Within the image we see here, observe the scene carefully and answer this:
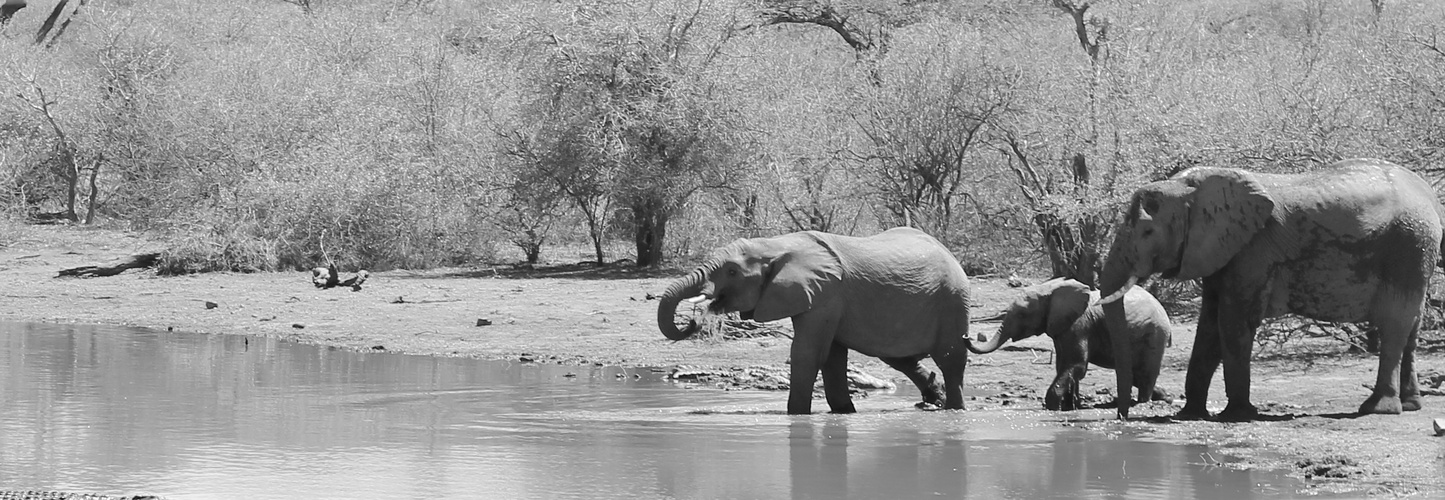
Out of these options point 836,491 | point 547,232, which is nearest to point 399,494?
point 836,491

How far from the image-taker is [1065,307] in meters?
12.9

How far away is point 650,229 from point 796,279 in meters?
14.6

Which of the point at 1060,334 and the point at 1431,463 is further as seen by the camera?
the point at 1060,334

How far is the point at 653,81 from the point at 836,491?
17.7 m

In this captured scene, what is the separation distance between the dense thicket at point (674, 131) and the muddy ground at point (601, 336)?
1095 mm

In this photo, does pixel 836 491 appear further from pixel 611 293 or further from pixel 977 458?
pixel 611 293

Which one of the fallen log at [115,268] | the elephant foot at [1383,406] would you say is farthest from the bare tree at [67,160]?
the elephant foot at [1383,406]

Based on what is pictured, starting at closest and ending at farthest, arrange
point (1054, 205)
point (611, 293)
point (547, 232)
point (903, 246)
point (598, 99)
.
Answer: point (903, 246)
point (1054, 205)
point (611, 293)
point (598, 99)
point (547, 232)

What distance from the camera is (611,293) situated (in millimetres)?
22250

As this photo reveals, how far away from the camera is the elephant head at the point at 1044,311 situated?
12.9 meters

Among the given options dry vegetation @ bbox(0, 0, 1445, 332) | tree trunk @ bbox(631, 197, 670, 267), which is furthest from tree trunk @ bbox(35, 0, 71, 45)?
tree trunk @ bbox(631, 197, 670, 267)

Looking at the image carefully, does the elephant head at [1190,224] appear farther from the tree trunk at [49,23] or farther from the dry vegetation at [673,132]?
the tree trunk at [49,23]

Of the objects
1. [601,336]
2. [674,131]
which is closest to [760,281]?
[601,336]

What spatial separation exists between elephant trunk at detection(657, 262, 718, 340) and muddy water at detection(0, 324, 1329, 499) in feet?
2.01
